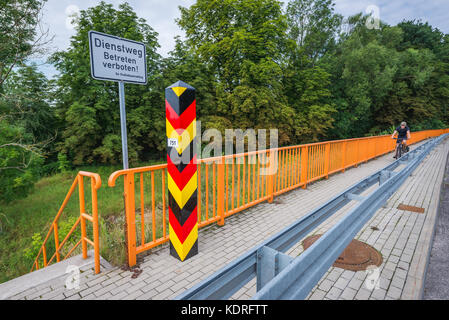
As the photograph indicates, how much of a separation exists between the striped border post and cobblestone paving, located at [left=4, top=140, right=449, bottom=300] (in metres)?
0.33

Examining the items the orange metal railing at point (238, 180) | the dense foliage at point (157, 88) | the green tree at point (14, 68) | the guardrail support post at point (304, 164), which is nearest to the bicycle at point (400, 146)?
the orange metal railing at point (238, 180)

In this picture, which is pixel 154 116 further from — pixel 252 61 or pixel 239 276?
pixel 239 276

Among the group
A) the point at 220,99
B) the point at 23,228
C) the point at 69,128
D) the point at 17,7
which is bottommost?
the point at 23,228

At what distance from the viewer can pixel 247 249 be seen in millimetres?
3895

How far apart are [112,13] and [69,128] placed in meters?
8.30

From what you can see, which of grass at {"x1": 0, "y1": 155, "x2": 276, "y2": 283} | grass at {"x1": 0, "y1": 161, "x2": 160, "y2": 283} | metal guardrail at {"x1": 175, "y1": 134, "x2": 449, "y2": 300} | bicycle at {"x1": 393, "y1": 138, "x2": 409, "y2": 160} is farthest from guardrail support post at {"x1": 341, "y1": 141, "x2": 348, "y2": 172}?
grass at {"x1": 0, "y1": 161, "x2": 160, "y2": 283}

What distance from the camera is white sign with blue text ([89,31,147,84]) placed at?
2924 mm

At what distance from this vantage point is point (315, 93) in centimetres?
2417

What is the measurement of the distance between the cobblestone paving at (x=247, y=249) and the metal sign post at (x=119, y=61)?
1.48 m

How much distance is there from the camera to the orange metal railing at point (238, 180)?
335cm

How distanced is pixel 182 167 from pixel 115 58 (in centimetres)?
160

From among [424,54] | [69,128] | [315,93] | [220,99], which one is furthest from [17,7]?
[424,54]

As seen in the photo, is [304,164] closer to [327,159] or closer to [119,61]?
[327,159]

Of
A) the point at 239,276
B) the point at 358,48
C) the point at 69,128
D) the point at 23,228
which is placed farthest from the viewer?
the point at 358,48
